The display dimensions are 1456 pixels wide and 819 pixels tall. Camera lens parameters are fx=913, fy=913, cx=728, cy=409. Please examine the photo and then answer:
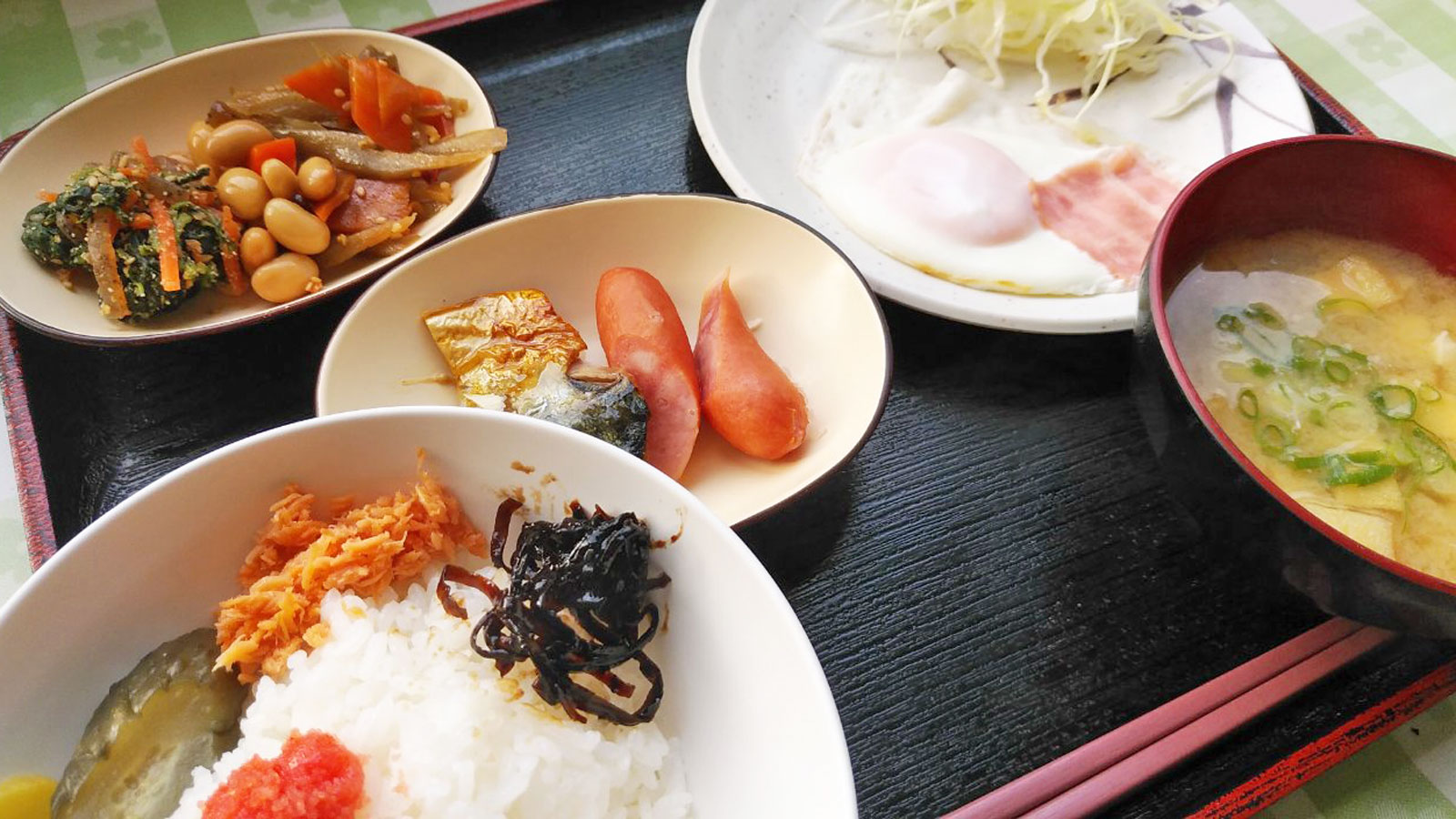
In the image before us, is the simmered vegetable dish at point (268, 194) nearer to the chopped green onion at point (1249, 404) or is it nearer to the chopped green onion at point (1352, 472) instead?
the chopped green onion at point (1249, 404)

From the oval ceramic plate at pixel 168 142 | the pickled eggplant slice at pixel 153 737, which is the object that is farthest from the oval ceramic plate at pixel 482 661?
the oval ceramic plate at pixel 168 142

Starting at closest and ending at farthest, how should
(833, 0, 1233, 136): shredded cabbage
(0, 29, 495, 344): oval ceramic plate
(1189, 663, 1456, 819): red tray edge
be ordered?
(1189, 663, 1456, 819): red tray edge, (0, 29, 495, 344): oval ceramic plate, (833, 0, 1233, 136): shredded cabbage

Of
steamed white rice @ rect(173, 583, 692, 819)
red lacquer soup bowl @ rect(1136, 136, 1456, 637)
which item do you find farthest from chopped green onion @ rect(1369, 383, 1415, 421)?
steamed white rice @ rect(173, 583, 692, 819)

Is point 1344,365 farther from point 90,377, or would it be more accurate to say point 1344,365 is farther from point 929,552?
point 90,377

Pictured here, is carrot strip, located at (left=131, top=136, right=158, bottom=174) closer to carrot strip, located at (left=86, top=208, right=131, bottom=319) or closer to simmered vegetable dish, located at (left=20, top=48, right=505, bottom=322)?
simmered vegetable dish, located at (left=20, top=48, right=505, bottom=322)

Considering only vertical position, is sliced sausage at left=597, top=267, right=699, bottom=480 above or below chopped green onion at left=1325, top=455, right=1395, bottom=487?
Answer: above

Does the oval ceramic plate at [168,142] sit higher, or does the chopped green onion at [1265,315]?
the oval ceramic plate at [168,142]
